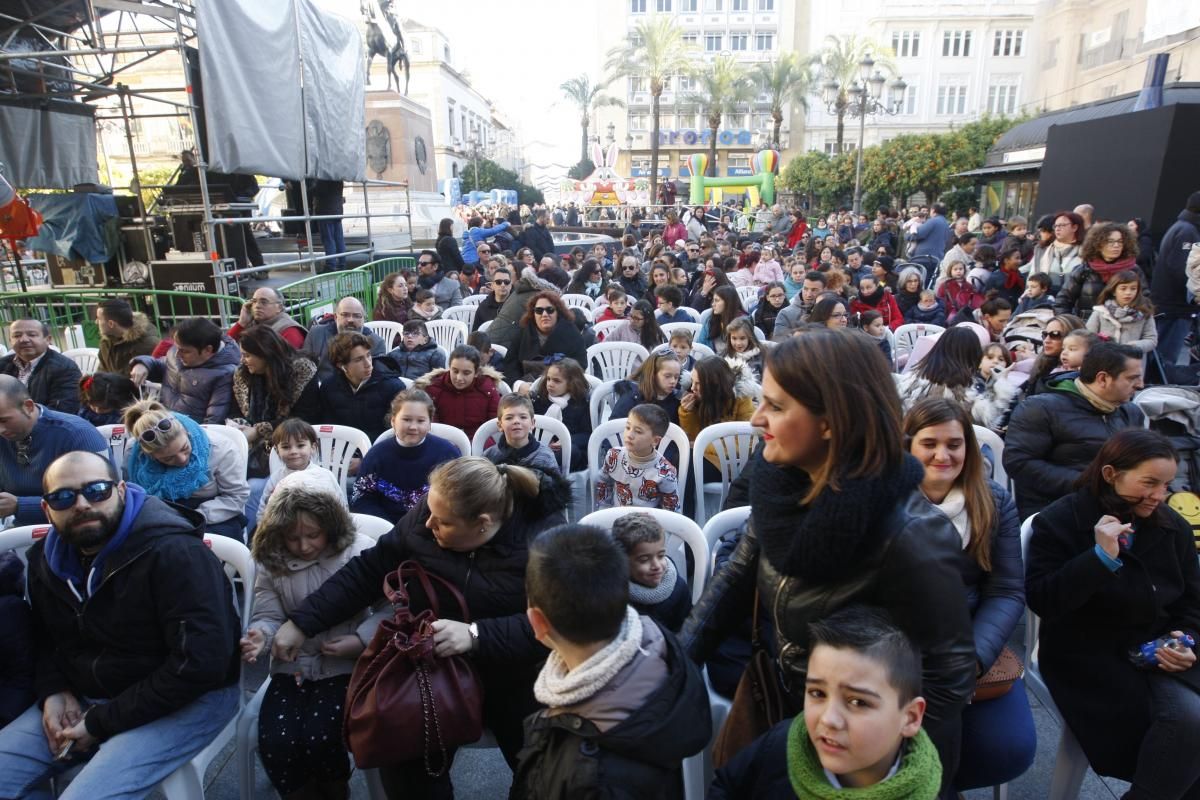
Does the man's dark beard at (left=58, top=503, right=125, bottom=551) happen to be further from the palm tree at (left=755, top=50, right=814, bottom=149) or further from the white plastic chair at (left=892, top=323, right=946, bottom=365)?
the palm tree at (left=755, top=50, right=814, bottom=149)

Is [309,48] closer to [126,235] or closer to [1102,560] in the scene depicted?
[126,235]

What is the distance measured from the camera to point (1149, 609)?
2.08m

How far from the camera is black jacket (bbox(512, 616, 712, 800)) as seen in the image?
1419 millimetres

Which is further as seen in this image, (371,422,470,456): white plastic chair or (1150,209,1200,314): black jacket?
(1150,209,1200,314): black jacket

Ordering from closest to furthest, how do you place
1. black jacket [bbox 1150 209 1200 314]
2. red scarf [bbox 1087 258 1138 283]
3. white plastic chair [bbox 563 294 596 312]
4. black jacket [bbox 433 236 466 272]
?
red scarf [bbox 1087 258 1138 283] < black jacket [bbox 1150 209 1200 314] < white plastic chair [bbox 563 294 596 312] < black jacket [bbox 433 236 466 272]

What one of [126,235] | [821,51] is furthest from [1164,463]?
[821,51]

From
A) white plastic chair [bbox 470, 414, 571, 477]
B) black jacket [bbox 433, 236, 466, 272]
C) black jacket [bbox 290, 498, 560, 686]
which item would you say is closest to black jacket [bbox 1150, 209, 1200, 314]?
white plastic chair [bbox 470, 414, 571, 477]

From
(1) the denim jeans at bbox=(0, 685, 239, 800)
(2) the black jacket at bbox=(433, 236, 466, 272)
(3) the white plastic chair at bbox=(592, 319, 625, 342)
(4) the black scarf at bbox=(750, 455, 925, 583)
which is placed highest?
(2) the black jacket at bbox=(433, 236, 466, 272)

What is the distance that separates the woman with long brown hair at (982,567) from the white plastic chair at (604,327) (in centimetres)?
438

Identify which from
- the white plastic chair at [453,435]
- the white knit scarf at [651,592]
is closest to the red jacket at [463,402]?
the white plastic chair at [453,435]

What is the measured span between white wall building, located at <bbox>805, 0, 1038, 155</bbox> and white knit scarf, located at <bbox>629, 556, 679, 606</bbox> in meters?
46.2

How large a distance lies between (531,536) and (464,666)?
1.49 ft

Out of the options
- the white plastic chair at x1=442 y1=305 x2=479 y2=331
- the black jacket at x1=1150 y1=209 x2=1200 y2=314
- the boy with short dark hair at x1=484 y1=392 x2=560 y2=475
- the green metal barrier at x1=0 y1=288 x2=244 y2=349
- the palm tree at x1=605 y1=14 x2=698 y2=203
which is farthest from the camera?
the palm tree at x1=605 y1=14 x2=698 y2=203

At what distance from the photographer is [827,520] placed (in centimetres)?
126
